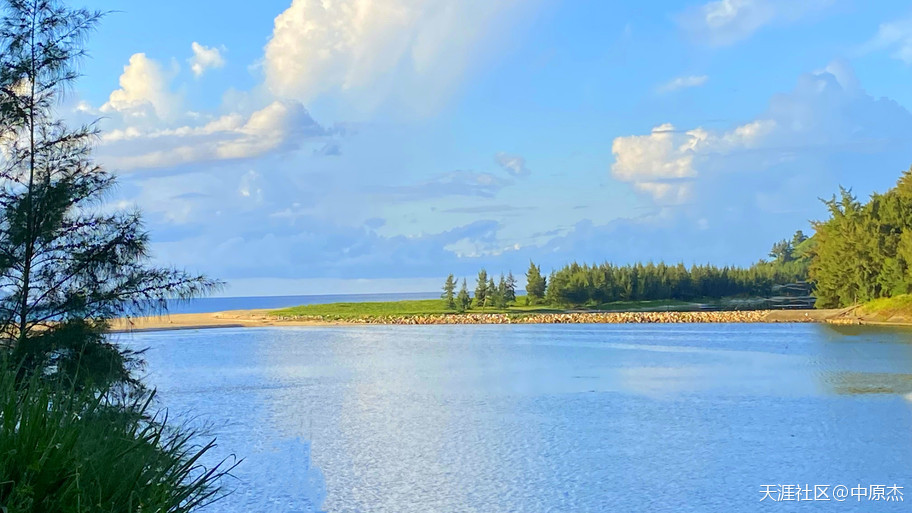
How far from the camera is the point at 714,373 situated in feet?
89.8

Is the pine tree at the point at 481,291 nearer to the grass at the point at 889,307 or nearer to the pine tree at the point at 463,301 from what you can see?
the pine tree at the point at 463,301

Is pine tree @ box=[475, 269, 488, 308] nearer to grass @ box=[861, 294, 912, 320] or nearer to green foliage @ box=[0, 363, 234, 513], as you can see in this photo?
grass @ box=[861, 294, 912, 320]

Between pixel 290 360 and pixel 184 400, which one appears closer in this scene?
pixel 184 400

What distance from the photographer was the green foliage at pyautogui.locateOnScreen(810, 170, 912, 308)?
5303 cm

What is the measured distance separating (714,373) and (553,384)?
596 centimetres

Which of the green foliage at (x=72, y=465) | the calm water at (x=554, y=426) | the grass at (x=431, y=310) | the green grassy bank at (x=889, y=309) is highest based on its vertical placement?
the grass at (x=431, y=310)

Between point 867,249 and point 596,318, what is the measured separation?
69.4 ft

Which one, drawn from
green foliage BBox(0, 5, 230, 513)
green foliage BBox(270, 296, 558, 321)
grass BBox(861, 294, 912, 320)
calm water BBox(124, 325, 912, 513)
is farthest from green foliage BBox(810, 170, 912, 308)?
green foliage BBox(0, 5, 230, 513)

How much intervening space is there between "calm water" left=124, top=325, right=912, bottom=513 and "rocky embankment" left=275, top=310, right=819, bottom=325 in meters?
27.4

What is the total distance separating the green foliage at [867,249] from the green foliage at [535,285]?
2963 centimetres

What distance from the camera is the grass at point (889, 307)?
51.9 m

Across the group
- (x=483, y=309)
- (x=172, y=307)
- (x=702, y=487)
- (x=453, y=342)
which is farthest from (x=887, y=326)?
(x=172, y=307)

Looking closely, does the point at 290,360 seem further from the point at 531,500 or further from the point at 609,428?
the point at 531,500

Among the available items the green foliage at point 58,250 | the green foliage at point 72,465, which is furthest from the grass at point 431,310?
the green foliage at point 72,465
